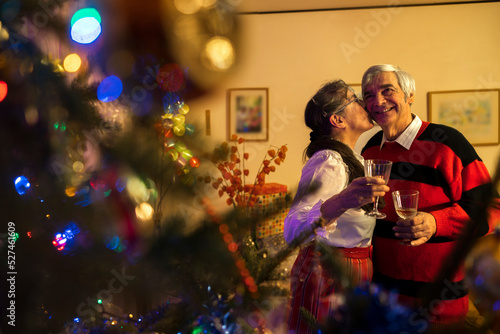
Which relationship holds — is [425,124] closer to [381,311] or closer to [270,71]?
[381,311]

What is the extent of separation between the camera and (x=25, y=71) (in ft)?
1.25

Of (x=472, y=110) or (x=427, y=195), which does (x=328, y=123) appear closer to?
(x=427, y=195)

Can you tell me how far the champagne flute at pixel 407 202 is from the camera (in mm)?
1162

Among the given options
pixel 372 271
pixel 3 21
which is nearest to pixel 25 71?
pixel 3 21

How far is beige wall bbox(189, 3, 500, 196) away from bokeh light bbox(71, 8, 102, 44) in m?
3.40

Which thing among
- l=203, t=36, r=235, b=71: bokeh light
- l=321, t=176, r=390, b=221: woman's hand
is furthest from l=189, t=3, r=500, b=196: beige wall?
l=203, t=36, r=235, b=71: bokeh light

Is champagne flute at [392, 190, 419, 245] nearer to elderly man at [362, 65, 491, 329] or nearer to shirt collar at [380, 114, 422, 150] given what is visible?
elderly man at [362, 65, 491, 329]

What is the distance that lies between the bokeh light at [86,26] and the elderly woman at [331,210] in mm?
864

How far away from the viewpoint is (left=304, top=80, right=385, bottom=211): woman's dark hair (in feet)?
4.72

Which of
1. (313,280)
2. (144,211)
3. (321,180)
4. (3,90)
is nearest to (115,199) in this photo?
(144,211)

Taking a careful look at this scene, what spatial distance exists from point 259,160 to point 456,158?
2906mm

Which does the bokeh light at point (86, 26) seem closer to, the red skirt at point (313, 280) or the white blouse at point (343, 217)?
the white blouse at point (343, 217)

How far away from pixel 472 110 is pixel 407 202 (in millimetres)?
3447

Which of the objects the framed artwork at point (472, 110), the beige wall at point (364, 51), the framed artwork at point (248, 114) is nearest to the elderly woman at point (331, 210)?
the beige wall at point (364, 51)
